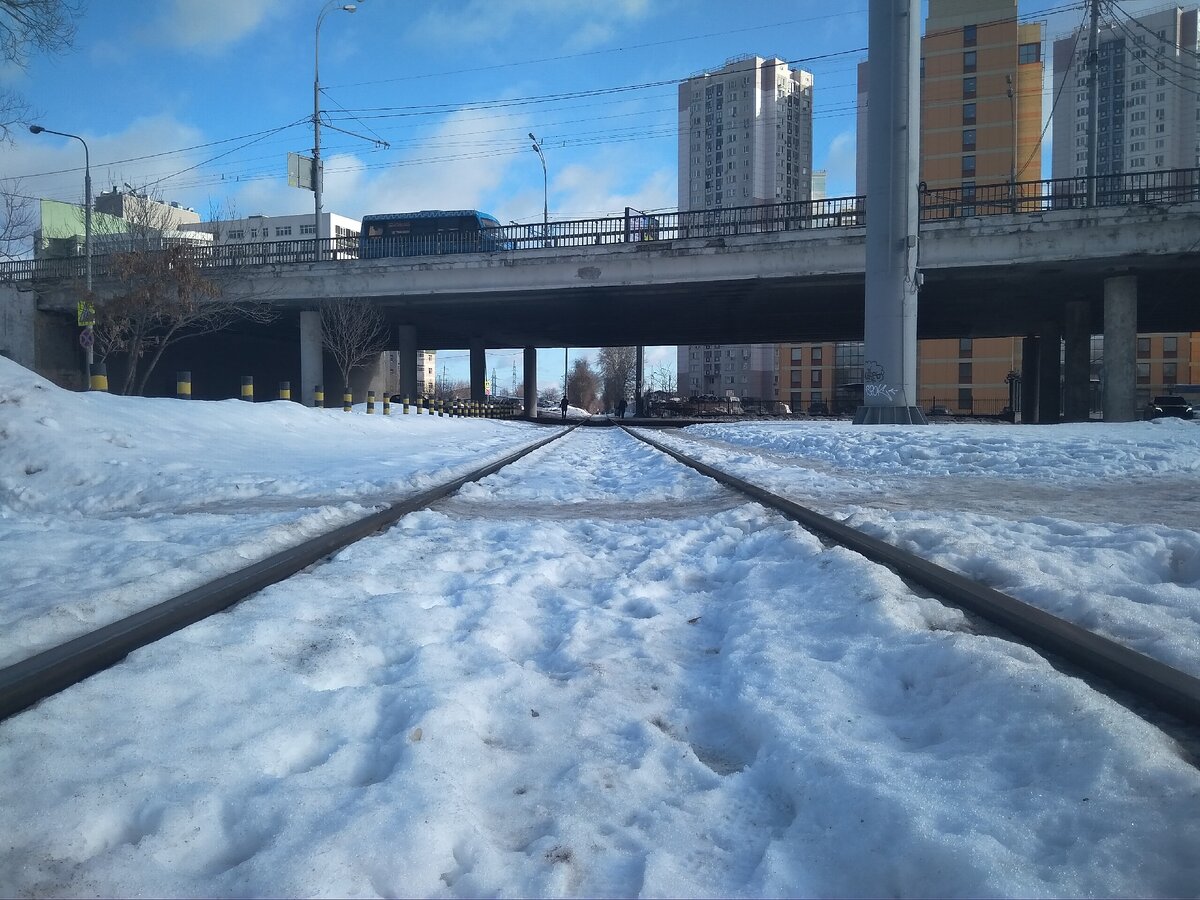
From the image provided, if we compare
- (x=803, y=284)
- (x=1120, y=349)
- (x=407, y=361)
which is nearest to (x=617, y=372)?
(x=407, y=361)

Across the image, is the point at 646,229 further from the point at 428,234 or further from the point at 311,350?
the point at 311,350

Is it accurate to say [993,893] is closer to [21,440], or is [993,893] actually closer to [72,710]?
[72,710]

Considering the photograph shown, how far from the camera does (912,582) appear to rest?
391 centimetres

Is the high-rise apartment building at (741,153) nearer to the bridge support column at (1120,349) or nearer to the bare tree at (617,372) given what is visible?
the bare tree at (617,372)

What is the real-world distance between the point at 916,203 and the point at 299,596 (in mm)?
21146

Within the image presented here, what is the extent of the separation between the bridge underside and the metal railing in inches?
78.1

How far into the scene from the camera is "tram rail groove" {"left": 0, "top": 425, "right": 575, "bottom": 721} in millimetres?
2395

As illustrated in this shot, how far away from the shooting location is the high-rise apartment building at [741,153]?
385ft

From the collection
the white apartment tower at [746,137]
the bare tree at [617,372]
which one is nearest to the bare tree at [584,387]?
the bare tree at [617,372]

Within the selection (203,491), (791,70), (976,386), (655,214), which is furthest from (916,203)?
(791,70)

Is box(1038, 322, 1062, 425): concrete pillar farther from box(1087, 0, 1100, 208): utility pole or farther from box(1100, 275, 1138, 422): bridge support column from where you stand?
box(1087, 0, 1100, 208): utility pole

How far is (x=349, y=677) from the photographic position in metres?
2.81

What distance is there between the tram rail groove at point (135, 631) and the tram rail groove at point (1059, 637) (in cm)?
344

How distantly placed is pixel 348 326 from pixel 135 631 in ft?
108
